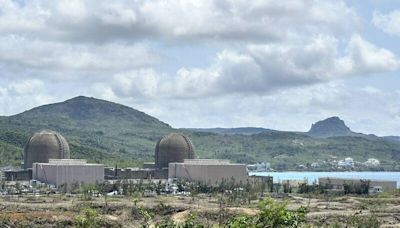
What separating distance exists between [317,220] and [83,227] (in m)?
46.6

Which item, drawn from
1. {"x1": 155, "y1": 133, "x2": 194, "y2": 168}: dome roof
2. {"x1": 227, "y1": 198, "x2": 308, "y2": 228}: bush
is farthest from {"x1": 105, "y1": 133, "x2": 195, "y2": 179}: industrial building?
{"x1": 227, "y1": 198, "x2": 308, "y2": 228}: bush

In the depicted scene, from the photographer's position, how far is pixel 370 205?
10612 cm

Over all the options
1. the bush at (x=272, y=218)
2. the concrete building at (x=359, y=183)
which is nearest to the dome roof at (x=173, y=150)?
the concrete building at (x=359, y=183)

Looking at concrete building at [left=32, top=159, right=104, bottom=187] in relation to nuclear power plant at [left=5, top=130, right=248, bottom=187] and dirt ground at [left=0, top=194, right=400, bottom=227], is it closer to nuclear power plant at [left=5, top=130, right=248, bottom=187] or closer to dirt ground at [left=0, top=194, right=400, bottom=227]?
nuclear power plant at [left=5, top=130, right=248, bottom=187]

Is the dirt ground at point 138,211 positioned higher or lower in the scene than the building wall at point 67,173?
lower

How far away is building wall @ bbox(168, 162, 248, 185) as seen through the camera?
139 metres

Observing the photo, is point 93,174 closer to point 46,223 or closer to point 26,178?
point 26,178

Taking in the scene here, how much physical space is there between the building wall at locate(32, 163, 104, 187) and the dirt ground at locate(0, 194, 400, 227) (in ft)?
59.8

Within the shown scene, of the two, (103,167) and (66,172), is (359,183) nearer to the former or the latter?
(103,167)

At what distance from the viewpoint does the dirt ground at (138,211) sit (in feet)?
257

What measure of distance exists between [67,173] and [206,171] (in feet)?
86.0

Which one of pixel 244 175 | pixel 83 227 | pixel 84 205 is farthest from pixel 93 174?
pixel 83 227

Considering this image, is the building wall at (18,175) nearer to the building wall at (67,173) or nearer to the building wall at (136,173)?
the building wall at (67,173)

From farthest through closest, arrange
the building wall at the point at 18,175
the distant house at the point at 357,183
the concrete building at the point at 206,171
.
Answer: the distant house at the point at 357,183 → the concrete building at the point at 206,171 → the building wall at the point at 18,175
